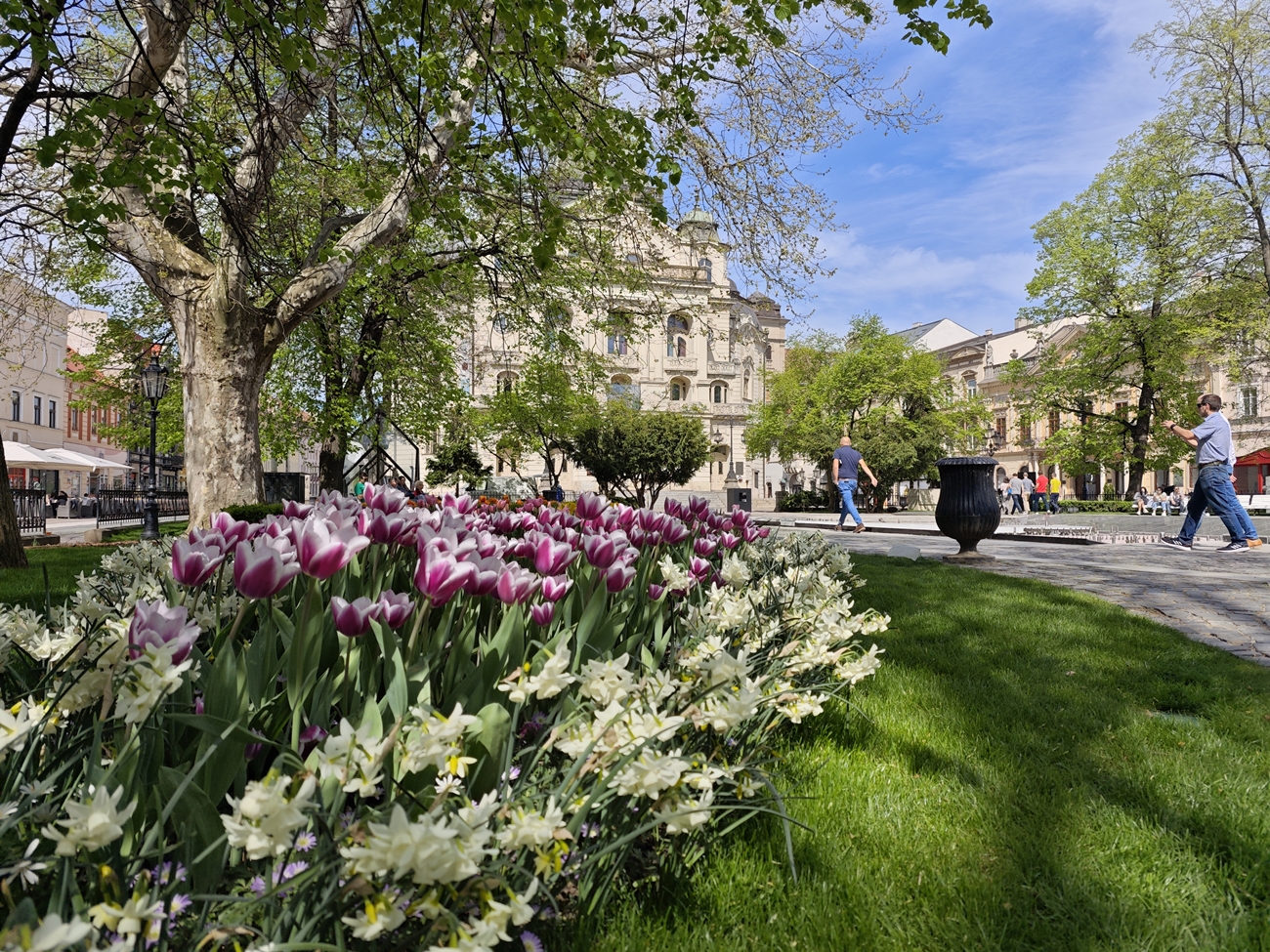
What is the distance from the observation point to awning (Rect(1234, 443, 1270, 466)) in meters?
44.3

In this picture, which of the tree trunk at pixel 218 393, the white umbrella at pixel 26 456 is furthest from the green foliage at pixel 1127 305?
the white umbrella at pixel 26 456

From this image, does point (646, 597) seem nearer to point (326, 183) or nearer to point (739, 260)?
point (739, 260)

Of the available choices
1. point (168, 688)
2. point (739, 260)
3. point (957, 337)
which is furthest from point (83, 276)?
point (957, 337)

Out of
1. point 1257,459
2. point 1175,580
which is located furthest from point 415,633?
point 1257,459

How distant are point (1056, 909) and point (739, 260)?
380 inches

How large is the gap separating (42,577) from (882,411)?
130ft

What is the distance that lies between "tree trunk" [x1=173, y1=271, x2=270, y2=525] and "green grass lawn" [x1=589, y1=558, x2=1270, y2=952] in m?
8.42

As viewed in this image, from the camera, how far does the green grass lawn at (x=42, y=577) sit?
523cm

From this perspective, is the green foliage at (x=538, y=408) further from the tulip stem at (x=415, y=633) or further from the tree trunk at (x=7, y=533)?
the tulip stem at (x=415, y=633)

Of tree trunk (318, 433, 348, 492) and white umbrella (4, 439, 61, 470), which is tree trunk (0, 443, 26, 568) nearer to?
tree trunk (318, 433, 348, 492)

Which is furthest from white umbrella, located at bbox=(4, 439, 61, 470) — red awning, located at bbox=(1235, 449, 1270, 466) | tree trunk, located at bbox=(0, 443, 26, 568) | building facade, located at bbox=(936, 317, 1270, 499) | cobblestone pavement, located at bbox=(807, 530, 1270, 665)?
red awning, located at bbox=(1235, 449, 1270, 466)

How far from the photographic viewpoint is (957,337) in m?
79.0

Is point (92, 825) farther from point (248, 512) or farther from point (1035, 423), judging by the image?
point (1035, 423)

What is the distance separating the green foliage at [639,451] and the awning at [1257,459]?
1355 inches
